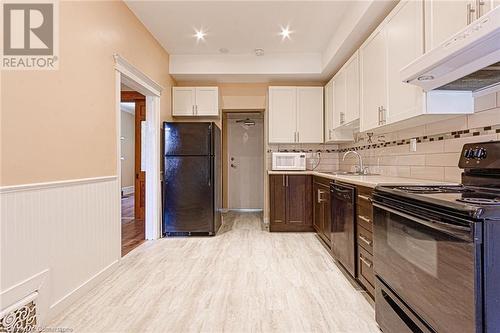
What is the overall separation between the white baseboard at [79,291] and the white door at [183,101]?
8.36 ft

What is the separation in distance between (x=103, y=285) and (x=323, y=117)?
3712 mm

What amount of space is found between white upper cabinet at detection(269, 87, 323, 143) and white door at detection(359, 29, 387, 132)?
1.46m

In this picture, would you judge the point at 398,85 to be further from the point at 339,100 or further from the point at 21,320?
the point at 21,320

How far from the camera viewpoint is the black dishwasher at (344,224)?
7.28 feet

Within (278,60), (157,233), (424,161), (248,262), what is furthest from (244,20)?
(157,233)

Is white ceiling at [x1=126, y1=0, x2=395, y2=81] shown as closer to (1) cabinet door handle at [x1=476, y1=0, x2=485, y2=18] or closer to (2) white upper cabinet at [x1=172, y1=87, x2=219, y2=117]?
(2) white upper cabinet at [x1=172, y1=87, x2=219, y2=117]

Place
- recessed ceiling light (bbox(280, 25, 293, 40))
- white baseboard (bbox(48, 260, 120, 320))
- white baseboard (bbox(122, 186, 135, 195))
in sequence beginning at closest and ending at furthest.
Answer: white baseboard (bbox(48, 260, 120, 320)), recessed ceiling light (bbox(280, 25, 293, 40)), white baseboard (bbox(122, 186, 135, 195))

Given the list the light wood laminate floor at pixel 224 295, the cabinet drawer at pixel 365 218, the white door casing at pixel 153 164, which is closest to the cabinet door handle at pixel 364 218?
the cabinet drawer at pixel 365 218

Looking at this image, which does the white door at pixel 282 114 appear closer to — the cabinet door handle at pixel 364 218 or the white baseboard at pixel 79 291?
the cabinet door handle at pixel 364 218

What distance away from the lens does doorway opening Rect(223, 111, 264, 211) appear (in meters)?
6.09

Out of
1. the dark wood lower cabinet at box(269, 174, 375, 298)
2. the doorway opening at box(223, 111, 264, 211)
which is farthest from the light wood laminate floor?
the doorway opening at box(223, 111, 264, 211)

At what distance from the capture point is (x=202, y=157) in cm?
369

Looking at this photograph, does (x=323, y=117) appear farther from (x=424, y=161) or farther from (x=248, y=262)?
(x=248, y=262)

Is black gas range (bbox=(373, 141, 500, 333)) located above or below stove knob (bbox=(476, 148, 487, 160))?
below
